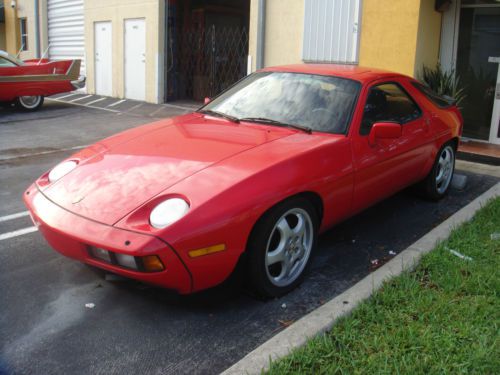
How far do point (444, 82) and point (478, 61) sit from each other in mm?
782

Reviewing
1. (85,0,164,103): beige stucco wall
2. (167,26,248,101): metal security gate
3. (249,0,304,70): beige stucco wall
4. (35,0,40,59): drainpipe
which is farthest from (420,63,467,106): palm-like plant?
(35,0,40,59): drainpipe

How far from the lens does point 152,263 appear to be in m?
2.88

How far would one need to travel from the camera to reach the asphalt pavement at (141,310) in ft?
9.24

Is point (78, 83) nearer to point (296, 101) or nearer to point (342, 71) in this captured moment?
point (342, 71)

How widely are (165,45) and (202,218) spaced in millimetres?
12190

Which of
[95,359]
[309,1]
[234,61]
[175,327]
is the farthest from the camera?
[234,61]

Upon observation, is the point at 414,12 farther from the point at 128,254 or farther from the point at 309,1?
the point at 128,254

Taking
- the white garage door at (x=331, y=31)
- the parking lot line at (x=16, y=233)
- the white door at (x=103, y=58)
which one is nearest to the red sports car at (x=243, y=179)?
the parking lot line at (x=16, y=233)

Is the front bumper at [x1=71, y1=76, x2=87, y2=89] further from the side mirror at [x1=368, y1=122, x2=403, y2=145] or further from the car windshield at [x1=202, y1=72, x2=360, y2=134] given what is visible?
the side mirror at [x1=368, y1=122, x2=403, y2=145]

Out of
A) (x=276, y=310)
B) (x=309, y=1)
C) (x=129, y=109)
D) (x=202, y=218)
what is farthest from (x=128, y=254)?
(x=129, y=109)

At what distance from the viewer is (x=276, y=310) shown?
3316 millimetres

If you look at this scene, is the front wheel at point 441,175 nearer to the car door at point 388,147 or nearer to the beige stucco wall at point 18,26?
the car door at point 388,147

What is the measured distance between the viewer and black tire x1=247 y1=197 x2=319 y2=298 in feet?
10.5

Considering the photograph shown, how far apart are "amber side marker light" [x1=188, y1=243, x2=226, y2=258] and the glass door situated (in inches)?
281
